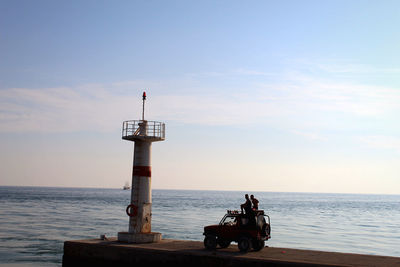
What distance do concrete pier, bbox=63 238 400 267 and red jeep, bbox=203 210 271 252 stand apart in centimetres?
34

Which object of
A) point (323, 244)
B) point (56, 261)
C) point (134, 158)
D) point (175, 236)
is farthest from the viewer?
point (175, 236)

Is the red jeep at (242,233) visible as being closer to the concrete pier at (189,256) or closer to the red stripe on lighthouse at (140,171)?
the concrete pier at (189,256)

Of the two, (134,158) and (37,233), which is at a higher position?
(134,158)

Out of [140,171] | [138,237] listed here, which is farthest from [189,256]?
[140,171]

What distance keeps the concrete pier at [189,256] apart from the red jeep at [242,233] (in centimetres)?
34

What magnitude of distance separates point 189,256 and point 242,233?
244 centimetres

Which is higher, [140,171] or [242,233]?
[140,171]

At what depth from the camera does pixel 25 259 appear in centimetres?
2777

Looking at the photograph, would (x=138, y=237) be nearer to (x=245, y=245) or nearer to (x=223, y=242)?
(x=223, y=242)

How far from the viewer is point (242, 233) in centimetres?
1867

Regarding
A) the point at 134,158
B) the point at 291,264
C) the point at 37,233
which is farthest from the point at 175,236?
the point at 291,264

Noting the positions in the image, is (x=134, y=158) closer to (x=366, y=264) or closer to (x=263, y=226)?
(x=263, y=226)

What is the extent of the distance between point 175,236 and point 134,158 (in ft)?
64.0

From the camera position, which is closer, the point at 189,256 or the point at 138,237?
the point at 189,256
